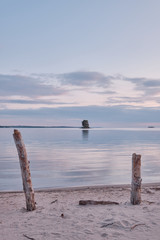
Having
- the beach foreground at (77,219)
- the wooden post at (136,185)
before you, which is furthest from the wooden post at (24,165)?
the wooden post at (136,185)

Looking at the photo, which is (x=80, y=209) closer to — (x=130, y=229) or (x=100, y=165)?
(x=130, y=229)

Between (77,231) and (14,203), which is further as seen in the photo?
(14,203)

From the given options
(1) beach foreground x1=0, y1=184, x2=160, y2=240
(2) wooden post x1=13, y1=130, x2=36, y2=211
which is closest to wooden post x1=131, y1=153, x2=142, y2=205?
(1) beach foreground x1=0, y1=184, x2=160, y2=240

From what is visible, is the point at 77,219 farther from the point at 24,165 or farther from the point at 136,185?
the point at 136,185

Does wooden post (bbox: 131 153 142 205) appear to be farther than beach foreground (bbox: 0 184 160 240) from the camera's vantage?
Yes

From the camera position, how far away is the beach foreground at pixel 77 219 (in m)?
6.73

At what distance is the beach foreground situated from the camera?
6728mm

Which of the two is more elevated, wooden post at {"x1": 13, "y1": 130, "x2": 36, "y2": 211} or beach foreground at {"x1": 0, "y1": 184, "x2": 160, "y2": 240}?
wooden post at {"x1": 13, "y1": 130, "x2": 36, "y2": 211}

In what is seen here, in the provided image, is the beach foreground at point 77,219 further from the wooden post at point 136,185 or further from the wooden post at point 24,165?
the wooden post at point 24,165

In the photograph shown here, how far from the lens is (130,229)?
22.9ft

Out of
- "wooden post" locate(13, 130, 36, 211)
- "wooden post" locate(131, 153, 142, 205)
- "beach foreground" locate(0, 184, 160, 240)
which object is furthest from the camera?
"wooden post" locate(131, 153, 142, 205)

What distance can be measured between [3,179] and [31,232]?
919cm

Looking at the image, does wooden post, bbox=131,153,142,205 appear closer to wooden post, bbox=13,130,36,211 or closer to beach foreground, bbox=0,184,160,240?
beach foreground, bbox=0,184,160,240

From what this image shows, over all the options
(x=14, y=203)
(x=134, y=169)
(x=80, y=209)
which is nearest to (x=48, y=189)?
(x=14, y=203)
